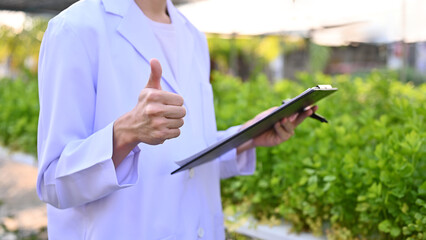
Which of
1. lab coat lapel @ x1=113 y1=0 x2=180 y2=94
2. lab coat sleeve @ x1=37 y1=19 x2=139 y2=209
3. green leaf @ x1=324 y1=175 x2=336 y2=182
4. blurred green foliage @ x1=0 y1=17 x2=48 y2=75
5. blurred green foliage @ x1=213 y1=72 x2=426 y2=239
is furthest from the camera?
blurred green foliage @ x1=0 y1=17 x2=48 y2=75

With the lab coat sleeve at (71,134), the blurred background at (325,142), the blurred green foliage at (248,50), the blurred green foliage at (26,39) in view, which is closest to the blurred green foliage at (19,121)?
the blurred background at (325,142)

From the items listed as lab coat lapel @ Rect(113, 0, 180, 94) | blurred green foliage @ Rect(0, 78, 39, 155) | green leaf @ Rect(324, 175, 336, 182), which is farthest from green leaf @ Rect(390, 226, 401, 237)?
blurred green foliage @ Rect(0, 78, 39, 155)

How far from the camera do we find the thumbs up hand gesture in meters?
1.08

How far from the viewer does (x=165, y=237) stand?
1425 mm

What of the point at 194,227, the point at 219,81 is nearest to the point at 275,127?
the point at 194,227

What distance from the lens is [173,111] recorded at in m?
1.10

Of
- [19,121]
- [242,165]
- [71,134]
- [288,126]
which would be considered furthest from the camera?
[19,121]

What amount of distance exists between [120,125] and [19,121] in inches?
162

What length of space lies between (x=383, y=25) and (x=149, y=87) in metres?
5.04

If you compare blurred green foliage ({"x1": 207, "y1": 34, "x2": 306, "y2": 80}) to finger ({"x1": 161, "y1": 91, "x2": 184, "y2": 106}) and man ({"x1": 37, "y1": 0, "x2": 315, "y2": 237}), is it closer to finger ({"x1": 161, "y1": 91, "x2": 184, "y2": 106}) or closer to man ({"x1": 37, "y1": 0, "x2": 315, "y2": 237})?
man ({"x1": 37, "y1": 0, "x2": 315, "y2": 237})

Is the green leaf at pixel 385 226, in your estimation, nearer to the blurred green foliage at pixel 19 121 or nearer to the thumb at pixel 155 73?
the thumb at pixel 155 73

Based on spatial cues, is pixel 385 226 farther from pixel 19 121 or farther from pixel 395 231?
pixel 19 121

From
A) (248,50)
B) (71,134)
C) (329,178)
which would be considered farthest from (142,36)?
(248,50)

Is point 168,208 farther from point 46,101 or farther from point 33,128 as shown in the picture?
point 33,128
